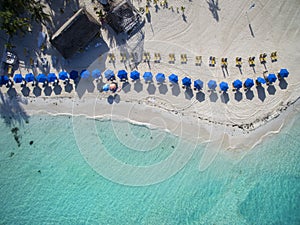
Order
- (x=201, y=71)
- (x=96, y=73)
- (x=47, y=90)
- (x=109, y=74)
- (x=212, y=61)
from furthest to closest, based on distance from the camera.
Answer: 1. (x=201, y=71)
2. (x=212, y=61)
3. (x=47, y=90)
4. (x=109, y=74)
5. (x=96, y=73)

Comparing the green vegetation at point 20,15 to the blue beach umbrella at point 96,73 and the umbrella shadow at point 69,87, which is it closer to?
the umbrella shadow at point 69,87

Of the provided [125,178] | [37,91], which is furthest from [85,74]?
[125,178]

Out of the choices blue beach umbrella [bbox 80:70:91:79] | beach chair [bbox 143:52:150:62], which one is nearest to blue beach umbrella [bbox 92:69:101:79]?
blue beach umbrella [bbox 80:70:91:79]

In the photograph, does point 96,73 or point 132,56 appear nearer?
point 96,73

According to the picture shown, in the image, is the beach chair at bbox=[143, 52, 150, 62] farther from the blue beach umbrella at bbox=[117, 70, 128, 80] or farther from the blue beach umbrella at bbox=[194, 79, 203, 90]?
the blue beach umbrella at bbox=[194, 79, 203, 90]

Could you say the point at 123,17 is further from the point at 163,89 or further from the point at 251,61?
the point at 251,61

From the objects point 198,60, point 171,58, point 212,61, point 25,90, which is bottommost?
point 212,61
